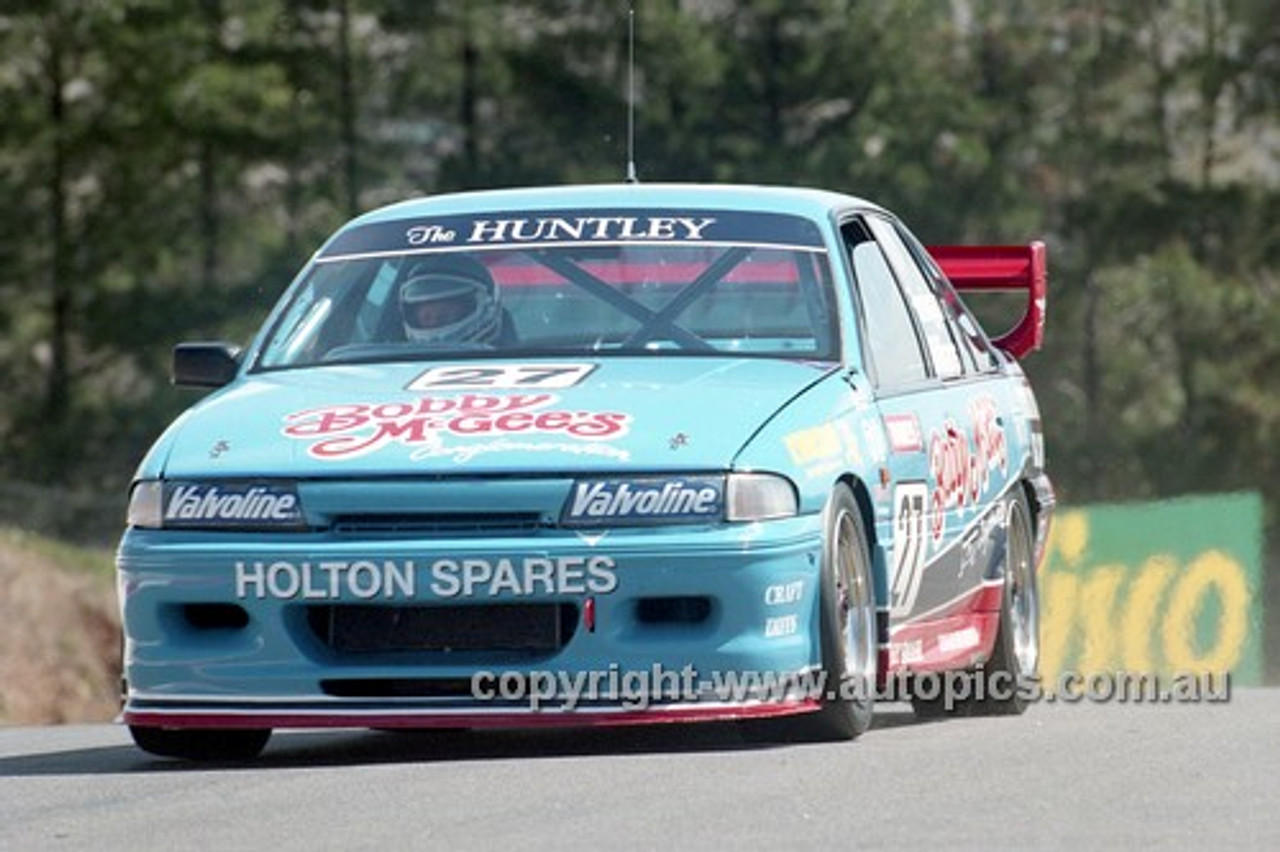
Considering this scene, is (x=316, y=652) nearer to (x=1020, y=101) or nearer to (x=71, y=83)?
(x=71, y=83)

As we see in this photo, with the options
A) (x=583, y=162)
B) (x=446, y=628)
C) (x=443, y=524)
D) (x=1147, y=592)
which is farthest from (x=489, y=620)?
(x=583, y=162)

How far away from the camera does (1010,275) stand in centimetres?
1132

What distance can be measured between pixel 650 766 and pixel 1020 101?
1806 inches

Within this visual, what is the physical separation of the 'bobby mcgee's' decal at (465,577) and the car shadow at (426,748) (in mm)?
427

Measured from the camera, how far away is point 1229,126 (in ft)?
170

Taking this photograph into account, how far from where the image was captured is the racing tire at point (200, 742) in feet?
26.0

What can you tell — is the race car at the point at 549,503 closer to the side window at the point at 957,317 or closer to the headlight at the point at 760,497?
the headlight at the point at 760,497

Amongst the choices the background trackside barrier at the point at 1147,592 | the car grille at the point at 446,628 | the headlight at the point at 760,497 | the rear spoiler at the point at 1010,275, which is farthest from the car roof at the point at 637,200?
the background trackside barrier at the point at 1147,592

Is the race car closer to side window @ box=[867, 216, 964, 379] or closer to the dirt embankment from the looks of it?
side window @ box=[867, 216, 964, 379]

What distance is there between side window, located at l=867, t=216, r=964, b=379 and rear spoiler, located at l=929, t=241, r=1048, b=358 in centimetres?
133

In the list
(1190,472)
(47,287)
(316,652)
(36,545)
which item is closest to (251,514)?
(316,652)

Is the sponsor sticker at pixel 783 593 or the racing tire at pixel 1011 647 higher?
the sponsor sticker at pixel 783 593

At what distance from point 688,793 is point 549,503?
99cm

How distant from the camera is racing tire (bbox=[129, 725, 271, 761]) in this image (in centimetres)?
794
